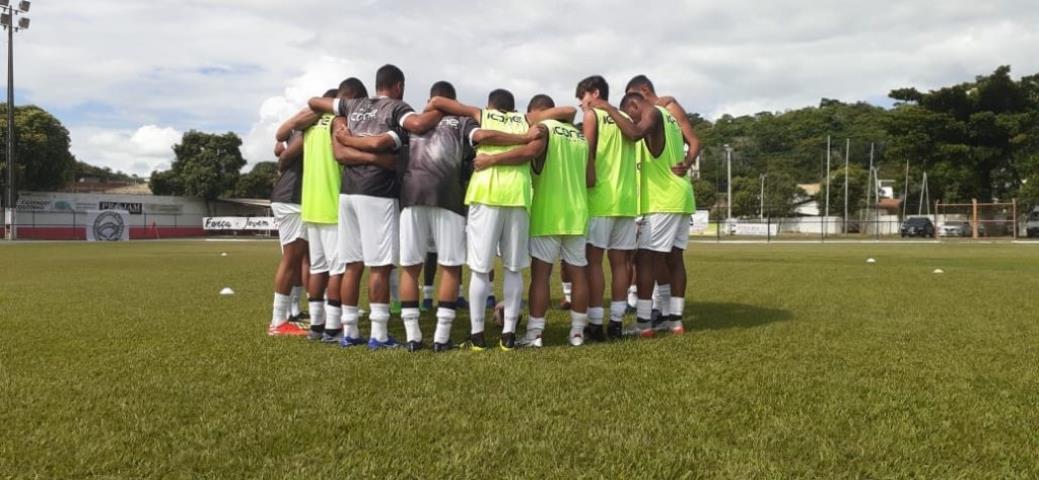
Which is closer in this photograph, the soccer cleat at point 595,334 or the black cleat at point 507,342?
the black cleat at point 507,342

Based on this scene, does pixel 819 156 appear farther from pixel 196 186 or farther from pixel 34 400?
pixel 34 400

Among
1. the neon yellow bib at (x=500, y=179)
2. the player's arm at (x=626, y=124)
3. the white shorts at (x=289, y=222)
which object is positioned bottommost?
the white shorts at (x=289, y=222)

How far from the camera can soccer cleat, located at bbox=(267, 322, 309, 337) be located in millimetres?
6430

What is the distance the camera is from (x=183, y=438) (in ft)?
10.9

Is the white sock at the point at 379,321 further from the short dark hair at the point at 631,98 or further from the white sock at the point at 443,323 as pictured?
the short dark hair at the point at 631,98

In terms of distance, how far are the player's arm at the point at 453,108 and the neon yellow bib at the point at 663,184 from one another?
6.20 feet

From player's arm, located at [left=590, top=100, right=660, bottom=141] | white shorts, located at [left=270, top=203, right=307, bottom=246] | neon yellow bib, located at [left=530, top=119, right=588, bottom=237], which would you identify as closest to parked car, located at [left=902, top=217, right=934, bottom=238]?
player's arm, located at [left=590, top=100, right=660, bottom=141]

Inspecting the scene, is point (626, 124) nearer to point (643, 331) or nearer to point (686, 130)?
point (686, 130)

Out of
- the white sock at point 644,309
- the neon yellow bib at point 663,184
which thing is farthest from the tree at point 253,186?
the white sock at point 644,309

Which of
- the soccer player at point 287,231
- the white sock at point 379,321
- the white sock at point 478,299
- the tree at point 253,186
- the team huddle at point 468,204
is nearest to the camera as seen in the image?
the team huddle at point 468,204

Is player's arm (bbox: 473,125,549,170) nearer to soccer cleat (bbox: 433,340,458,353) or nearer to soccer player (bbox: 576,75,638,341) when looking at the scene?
soccer player (bbox: 576,75,638,341)

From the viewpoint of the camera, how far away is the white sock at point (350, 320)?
5.81m

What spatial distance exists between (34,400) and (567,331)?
14.2ft

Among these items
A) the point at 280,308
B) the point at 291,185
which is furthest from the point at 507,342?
the point at 291,185
